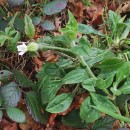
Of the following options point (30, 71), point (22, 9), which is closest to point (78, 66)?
point (30, 71)

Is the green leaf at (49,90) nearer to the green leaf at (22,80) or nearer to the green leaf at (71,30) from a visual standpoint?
the green leaf at (22,80)

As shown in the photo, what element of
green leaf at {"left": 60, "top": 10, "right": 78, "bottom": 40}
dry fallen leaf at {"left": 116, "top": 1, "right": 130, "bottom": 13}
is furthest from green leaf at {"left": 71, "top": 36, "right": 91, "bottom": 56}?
dry fallen leaf at {"left": 116, "top": 1, "right": 130, "bottom": 13}

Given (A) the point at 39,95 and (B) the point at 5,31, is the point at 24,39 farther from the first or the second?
(A) the point at 39,95

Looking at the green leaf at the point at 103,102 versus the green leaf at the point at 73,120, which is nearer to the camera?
the green leaf at the point at 103,102

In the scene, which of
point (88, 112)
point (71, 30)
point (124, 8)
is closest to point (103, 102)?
point (88, 112)

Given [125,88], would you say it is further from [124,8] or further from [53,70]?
[124,8]

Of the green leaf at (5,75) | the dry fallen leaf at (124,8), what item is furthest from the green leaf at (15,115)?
the dry fallen leaf at (124,8)
